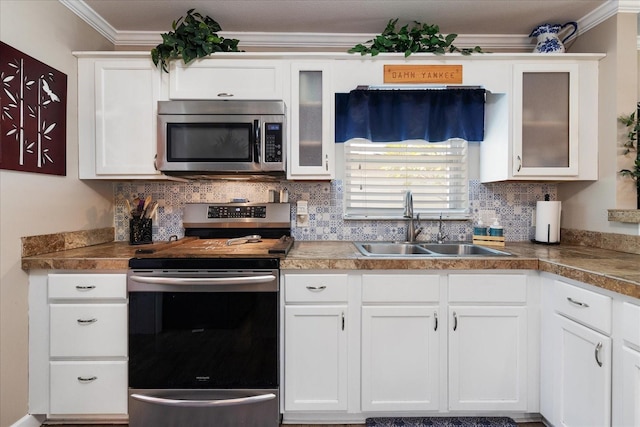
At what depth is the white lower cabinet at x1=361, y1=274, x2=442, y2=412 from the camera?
1.78 m

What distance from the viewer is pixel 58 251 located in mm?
1946

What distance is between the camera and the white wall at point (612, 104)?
6.59 ft

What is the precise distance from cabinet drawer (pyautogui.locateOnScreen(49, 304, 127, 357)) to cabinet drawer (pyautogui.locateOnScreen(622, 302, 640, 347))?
88.6 inches

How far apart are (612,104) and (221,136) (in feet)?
7.73

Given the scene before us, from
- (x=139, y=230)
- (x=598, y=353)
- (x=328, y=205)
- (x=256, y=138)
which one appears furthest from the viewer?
(x=328, y=205)

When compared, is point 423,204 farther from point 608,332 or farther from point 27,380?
point 27,380

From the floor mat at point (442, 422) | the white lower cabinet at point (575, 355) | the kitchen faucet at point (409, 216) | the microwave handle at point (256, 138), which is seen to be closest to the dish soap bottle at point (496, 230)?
the kitchen faucet at point (409, 216)

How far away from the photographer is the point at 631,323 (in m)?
1.27

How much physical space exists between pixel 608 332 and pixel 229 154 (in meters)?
2.00

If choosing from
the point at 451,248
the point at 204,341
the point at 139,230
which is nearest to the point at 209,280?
the point at 204,341

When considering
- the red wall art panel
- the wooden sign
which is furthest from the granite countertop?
the wooden sign

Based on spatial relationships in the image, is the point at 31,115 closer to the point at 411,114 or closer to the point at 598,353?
the point at 411,114

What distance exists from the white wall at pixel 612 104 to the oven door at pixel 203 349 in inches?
80.8

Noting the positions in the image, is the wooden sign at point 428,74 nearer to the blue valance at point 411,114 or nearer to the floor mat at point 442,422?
the blue valance at point 411,114
